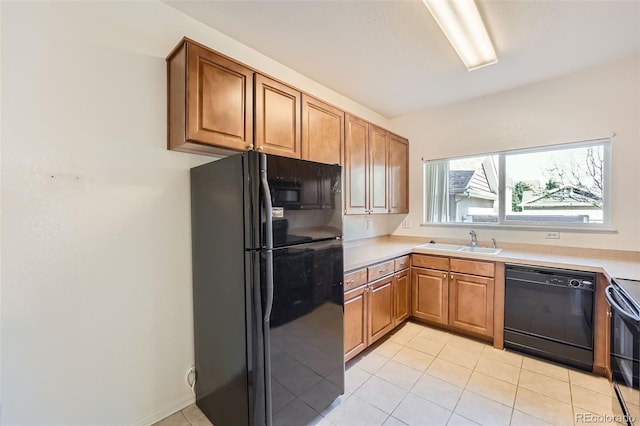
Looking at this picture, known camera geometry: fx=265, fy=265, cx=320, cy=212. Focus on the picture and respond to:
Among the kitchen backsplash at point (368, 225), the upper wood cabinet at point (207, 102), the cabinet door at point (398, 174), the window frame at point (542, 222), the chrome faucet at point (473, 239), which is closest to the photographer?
the upper wood cabinet at point (207, 102)

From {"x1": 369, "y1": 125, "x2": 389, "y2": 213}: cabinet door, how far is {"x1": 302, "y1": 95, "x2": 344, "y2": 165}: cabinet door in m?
0.56

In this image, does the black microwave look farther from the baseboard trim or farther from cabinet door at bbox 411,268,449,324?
cabinet door at bbox 411,268,449,324

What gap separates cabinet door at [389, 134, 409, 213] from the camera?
334 cm

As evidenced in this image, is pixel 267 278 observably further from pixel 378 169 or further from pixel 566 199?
pixel 566 199

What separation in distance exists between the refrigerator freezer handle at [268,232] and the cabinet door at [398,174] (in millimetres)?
2251

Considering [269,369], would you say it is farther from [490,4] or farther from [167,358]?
[490,4]

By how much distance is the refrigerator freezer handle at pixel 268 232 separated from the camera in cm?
136

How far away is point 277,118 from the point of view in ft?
6.54

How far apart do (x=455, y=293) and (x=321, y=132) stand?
2.15m

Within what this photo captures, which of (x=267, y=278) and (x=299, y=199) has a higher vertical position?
(x=299, y=199)

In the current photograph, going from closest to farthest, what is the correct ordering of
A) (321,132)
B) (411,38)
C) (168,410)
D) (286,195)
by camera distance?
(286,195) → (168,410) → (411,38) → (321,132)

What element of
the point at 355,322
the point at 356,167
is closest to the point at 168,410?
the point at 355,322

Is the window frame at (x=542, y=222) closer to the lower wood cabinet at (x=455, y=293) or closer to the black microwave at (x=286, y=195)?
the lower wood cabinet at (x=455, y=293)

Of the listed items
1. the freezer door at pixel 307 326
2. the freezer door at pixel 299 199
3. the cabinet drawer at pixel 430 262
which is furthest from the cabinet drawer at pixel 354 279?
the cabinet drawer at pixel 430 262
